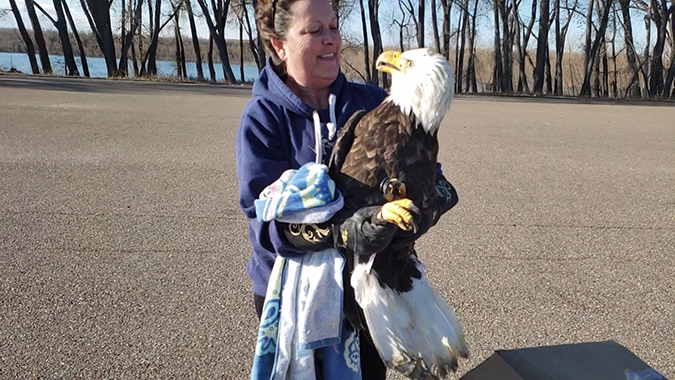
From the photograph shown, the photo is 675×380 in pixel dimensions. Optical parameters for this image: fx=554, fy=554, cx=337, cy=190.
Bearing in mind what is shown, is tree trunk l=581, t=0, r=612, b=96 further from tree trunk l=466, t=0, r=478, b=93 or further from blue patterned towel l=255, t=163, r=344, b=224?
blue patterned towel l=255, t=163, r=344, b=224

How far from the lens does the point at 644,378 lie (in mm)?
1969

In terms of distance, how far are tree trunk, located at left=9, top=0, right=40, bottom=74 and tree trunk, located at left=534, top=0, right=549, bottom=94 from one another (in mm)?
22127

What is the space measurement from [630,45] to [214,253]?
2904cm

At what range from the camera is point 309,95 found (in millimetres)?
1896

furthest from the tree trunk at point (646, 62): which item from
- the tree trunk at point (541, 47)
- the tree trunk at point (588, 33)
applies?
the tree trunk at point (541, 47)

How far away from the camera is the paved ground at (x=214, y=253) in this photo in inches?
125

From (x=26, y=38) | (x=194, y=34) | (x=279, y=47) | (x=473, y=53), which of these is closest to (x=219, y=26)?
(x=194, y=34)

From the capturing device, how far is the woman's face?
68.0 inches

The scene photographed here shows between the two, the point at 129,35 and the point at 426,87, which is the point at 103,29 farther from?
the point at 426,87

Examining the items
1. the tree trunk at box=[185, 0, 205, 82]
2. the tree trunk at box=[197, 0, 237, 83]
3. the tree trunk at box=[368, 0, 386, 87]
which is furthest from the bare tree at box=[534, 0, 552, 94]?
the tree trunk at box=[185, 0, 205, 82]

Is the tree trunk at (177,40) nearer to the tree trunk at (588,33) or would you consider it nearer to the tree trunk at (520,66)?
the tree trunk at (520,66)

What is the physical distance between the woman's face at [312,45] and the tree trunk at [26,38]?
25.3 metres

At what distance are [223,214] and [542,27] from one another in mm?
24919

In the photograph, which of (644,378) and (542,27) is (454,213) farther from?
(542,27)
